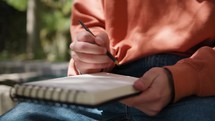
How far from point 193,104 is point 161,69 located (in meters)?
0.10

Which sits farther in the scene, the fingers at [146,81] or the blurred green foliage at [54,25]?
the blurred green foliage at [54,25]

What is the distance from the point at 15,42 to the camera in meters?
7.82

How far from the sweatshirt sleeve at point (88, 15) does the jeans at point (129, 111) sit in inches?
7.5

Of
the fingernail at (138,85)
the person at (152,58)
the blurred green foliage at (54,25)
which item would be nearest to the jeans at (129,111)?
the person at (152,58)

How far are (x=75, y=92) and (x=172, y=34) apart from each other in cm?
44

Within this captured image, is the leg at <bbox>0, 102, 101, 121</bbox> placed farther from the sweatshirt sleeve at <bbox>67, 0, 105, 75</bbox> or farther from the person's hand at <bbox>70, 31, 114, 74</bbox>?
the sweatshirt sleeve at <bbox>67, 0, 105, 75</bbox>

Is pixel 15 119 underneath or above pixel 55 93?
underneath

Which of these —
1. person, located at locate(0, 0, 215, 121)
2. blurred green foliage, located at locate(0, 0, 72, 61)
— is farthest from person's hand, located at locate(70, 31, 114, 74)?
blurred green foliage, located at locate(0, 0, 72, 61)

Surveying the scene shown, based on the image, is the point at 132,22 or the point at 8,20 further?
the point at 8,20

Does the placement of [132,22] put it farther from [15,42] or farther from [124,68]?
[15,42]

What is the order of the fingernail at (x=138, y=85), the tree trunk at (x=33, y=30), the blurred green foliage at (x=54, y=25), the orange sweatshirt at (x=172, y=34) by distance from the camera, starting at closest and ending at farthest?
1. the fingernail at (x=138, y=85)
2. the orange sweatshirt at (x=172, y=34)
3. the tree trunk at (x=33, y=30)
4. the blurred green foliage at (x=54, y=25)

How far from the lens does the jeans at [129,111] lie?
91 centimetres

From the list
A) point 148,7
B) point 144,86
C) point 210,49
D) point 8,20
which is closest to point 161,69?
point 144,86

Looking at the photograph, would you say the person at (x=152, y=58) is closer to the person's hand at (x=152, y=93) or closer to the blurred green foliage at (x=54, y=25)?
the person's hand at (x=152, y=93)
